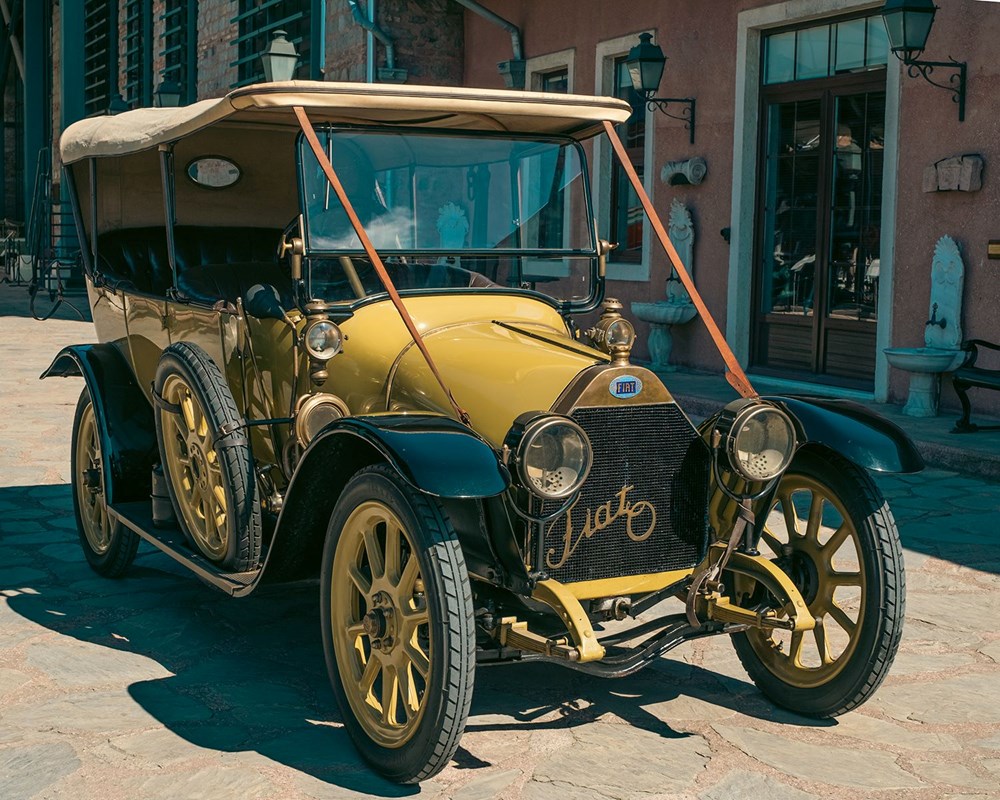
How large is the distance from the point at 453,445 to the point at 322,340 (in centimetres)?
91

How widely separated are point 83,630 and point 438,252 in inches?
71.2

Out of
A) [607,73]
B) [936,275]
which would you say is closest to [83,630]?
[936,275]

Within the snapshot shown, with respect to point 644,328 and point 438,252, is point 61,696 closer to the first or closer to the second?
point 438,252

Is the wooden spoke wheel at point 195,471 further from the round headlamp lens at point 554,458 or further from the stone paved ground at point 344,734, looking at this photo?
the round headlamp lens at point 554,458

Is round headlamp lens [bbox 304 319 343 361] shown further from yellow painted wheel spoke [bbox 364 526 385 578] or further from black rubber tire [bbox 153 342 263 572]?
yellow painted wheel spoke [bbox 364 526 385 578]

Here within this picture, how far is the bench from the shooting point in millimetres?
8562

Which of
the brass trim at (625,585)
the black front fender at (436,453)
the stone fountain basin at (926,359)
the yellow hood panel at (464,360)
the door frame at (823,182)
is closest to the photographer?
the black front fender at (436,453)

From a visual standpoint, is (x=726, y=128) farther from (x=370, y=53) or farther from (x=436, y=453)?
(x=436, y=453)

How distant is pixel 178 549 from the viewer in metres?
4.69

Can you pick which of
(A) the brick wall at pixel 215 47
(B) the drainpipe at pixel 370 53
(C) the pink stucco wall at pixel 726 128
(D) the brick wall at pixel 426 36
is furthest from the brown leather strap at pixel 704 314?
(A) the brick wall at pixel 215 47

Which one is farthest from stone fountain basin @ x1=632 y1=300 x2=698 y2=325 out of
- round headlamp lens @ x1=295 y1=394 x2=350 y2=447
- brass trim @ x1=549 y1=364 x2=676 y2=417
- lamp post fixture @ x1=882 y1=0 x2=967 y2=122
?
brass trim @ x1=549 y1=364 x2=676 y2=417

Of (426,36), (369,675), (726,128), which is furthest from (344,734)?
(426,36)

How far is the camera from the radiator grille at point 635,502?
366 centimetres

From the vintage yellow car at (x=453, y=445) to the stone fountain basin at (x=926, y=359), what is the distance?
176 inches
